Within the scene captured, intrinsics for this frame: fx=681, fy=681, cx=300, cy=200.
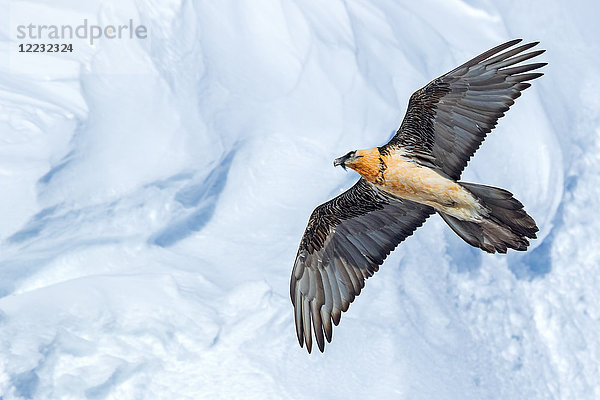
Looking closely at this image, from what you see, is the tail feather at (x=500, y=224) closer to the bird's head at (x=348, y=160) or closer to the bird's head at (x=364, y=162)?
the bird's head at (x=364, y=162)

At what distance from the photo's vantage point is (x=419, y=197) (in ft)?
32.5

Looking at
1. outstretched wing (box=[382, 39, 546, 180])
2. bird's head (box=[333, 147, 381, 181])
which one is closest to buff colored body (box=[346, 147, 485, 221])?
bird's head (box=[333, 147, 381, 181])

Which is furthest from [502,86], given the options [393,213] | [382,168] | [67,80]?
[67,80]

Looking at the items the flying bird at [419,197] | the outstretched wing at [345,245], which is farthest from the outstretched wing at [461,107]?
the outstretched wing at [345,245]

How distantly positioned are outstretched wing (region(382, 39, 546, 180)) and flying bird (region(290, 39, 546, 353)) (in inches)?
0.6

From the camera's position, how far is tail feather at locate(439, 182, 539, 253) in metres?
8.95

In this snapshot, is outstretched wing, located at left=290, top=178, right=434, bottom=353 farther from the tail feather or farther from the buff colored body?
the tail feather

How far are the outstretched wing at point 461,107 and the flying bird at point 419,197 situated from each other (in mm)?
14

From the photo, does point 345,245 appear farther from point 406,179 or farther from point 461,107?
point 461,107

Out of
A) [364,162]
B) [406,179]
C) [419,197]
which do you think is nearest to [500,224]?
[419,197]

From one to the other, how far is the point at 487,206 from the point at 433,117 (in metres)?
1.56

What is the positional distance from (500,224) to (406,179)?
4.71 feet

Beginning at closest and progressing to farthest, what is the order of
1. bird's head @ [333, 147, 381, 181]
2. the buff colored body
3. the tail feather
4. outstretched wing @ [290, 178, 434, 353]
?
the tail feather, the buff colored body, bird's head @ [333, 147, 381, 181], outstretched wing @ [290, 178, 434, 353]

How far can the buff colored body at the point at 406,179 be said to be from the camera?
31.6 ft
